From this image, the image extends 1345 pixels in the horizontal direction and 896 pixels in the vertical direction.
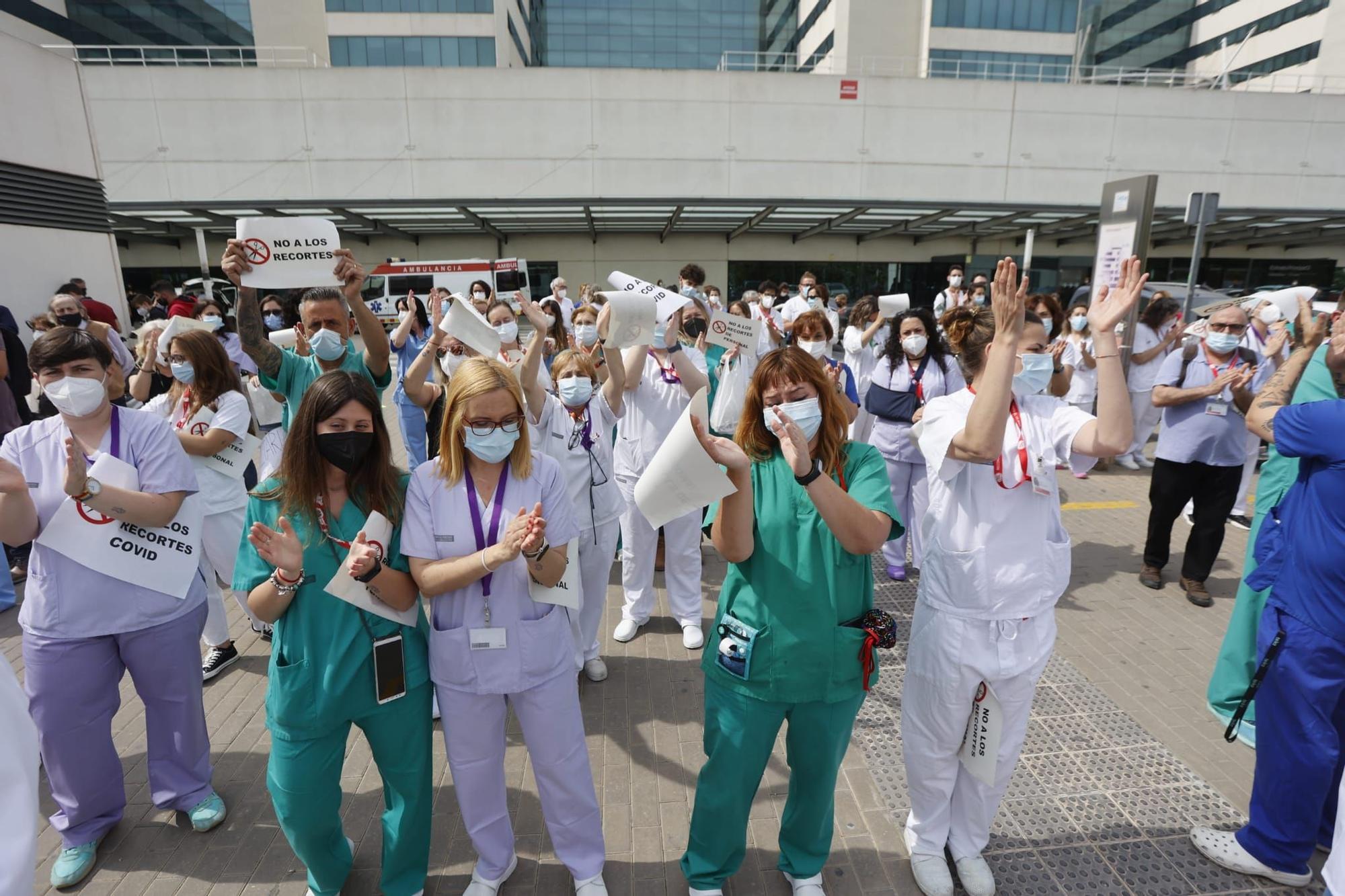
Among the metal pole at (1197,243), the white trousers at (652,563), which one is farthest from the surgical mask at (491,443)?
the metal pole at (1197,243)

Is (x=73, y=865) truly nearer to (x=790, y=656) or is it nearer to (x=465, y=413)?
(x=465, y=413)

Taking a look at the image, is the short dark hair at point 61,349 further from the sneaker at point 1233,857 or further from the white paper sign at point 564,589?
the sneaker at point 1233,857

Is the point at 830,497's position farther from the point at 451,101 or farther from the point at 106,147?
the point at 106,147

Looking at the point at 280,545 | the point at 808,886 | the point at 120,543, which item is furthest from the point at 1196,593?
the point at 120,543

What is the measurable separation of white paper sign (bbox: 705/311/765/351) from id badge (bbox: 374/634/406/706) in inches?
103

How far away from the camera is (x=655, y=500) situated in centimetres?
216

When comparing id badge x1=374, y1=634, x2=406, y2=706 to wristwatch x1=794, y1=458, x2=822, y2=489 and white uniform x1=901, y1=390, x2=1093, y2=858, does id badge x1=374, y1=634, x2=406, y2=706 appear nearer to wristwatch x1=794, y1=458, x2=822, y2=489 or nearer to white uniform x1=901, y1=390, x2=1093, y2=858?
wristwatch x1=794, y1=458, x2=822, y2=489

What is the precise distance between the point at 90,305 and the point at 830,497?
34.7ft

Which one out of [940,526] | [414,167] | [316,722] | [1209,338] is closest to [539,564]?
[316,722]

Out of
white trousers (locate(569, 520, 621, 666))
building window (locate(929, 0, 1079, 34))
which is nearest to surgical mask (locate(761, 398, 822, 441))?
white trousers (locate(569, 520, 621, 666))

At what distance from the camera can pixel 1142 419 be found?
9445mm

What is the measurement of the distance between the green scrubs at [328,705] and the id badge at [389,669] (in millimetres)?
26

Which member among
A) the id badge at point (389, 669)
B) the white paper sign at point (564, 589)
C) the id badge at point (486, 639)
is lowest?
the id badge at point (389, 669)

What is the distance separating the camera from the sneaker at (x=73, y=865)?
2.78m
